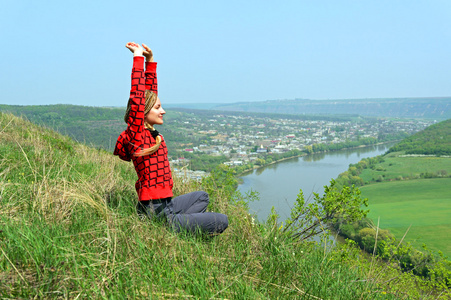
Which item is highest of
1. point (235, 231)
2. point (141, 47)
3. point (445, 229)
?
point (141, 47)

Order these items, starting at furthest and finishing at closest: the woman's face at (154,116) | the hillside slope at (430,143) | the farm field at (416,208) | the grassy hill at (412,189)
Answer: the hillside slope at (430,143) < the grassy hill at (412,189) < the farm field at (416,208) < the woman's face at (154,116)

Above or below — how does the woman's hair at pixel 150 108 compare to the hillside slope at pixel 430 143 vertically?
above

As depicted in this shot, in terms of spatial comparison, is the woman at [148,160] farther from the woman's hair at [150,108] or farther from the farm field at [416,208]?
the farm field at [416,208]

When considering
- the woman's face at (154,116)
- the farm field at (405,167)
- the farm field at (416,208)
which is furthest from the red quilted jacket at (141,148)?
the farm field at (405,167)

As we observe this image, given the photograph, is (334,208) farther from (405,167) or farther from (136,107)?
(405,167)

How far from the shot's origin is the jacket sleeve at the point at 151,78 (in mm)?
2818

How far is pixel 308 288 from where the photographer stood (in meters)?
1.83

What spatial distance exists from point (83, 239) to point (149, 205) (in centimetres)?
64

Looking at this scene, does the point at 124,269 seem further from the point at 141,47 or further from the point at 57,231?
the point at 141,47

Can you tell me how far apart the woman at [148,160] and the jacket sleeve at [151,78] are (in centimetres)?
11

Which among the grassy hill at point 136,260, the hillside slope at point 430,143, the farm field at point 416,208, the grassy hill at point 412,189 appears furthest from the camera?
the hillside slope at point 430,143

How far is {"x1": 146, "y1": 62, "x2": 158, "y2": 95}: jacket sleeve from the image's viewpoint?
2818 millimetres

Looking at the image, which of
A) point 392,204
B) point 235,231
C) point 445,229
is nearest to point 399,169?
point 392,204

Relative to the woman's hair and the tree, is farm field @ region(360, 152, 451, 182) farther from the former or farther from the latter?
the woman's hair
